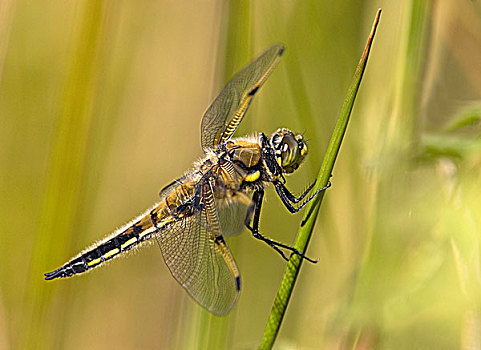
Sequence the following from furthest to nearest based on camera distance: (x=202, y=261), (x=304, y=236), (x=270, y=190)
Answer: (x=270, y=190), (x=202, y=261), (x=304, y=236)

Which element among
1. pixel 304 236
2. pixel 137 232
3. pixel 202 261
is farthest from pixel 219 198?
pixel 304 236

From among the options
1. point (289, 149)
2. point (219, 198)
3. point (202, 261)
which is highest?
point (289, 149)

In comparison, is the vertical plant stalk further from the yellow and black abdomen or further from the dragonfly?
the yellow and black abdomen

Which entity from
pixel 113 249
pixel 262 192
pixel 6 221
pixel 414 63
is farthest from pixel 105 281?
pixel 414 63

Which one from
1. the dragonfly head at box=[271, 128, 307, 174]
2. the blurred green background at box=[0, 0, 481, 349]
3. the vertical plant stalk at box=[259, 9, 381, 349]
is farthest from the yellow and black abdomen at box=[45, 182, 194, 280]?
the vertical plant stalk at box=[259, 9, 381, 349]

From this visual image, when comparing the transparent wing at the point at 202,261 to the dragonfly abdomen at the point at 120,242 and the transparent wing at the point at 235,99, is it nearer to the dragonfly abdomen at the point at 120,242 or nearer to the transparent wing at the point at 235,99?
the dragonfly abdomen at the point at 120,242

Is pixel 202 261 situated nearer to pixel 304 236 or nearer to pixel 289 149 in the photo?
pixel 289 149

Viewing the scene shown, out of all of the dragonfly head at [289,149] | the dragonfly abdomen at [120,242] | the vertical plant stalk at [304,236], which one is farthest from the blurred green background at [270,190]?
the vertical plant stalk at [304,236]
